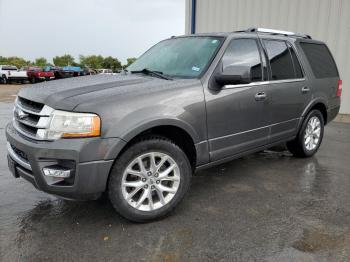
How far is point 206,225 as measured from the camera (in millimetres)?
3168

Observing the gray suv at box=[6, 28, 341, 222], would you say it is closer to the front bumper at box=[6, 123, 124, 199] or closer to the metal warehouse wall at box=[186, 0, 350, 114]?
the front bumper at box=[6, 123, 124, 199]

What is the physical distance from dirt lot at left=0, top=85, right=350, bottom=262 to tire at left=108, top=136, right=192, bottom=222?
0.15 m

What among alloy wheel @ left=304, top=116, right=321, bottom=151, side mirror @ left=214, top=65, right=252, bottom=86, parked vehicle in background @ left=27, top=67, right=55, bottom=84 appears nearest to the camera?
side mirror @ left=214, top=65, right=252, bottom=86

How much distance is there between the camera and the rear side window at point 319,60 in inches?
202

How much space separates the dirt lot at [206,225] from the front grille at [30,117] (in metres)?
0.83

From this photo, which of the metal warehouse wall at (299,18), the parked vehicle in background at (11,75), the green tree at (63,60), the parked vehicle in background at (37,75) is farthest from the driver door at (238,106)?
the green tree at (63,60)

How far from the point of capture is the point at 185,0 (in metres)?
11.8

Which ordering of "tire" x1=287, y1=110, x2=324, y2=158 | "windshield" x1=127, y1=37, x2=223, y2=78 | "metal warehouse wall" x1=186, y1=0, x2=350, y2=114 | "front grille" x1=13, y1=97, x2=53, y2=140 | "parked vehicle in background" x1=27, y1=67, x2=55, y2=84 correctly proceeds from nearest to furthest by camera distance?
"front grille" x1=13, y1=97, x2=53, y2=140 < "windshield" x1=127, y1=37, x2=223, y2=78 < "tire" x1=287, y1=110, x2=324, y2=158 < "metal warehouse wall" x1=186, y1=0, x2=350, y2=114 < "parked vehicle in background" x1=27, y1=67, x2=55, y2=84

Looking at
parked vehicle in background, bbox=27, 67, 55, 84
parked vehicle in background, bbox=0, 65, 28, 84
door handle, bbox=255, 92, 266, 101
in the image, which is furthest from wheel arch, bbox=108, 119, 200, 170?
parked vehicle in background, bbox=27, 67, 55, 84

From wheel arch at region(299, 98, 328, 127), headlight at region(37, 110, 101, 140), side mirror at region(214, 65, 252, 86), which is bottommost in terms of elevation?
wheel arch at region(299, 98, 328, 127)

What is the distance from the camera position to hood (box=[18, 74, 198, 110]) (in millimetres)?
2852

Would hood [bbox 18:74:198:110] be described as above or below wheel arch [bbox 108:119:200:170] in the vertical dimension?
above

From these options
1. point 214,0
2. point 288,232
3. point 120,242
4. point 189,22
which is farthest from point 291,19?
point 120,242

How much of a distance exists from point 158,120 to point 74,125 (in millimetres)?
712
